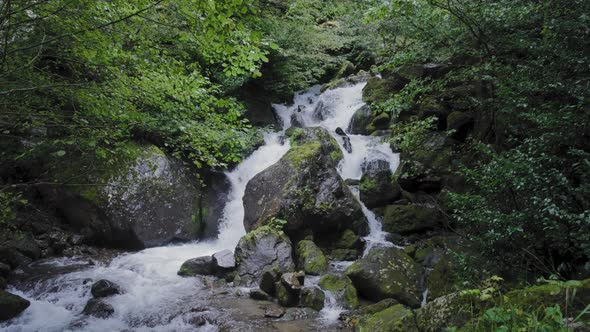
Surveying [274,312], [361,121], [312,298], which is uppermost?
[361,121]

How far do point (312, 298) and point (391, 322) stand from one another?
2.55 m

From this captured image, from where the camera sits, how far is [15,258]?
7.69 meters

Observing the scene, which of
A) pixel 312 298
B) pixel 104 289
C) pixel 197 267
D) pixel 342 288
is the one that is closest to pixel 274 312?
pixel 312 298

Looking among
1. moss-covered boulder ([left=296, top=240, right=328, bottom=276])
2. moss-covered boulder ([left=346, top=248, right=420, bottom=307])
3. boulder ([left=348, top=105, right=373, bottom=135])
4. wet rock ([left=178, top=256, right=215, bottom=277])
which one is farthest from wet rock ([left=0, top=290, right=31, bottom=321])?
boulder ([left=348, top=105, right=373, bottom=135])

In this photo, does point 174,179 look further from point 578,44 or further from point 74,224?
point 578,44

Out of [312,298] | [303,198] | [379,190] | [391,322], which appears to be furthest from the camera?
[379,190]

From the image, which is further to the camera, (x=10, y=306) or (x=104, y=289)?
(x=104, y=289)

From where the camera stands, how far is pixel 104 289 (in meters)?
6.70

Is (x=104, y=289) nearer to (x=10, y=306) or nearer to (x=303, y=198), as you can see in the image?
(x=10, y=306)

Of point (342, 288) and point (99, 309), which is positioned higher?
point (342, 288)

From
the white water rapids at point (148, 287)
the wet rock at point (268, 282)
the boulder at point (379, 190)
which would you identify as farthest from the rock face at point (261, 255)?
the boulder at point (379, 190)

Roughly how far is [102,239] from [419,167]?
360 inches

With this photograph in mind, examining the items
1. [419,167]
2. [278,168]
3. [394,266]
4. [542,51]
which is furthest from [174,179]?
[542,51]

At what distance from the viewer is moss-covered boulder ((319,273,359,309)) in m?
6.54
